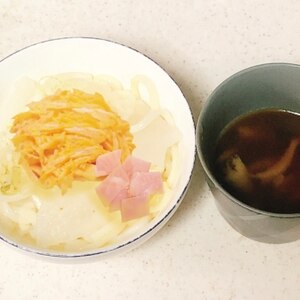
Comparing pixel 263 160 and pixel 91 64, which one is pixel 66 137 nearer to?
pixel 91 64

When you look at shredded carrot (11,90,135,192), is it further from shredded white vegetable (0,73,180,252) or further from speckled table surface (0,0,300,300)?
speckled table surface (0,0,300,300)

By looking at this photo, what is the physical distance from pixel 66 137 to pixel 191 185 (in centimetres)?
20

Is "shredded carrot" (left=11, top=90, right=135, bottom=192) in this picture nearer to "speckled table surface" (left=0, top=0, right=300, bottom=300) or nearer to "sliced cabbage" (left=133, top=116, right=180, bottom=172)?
"sliced cabbage" (left=133, top=116, right=180, bottom=172)

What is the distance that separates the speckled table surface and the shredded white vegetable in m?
0.05

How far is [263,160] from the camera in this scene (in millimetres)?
870

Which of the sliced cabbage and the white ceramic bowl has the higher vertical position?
the white ceramic bowl

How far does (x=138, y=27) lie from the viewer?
3.66 feet

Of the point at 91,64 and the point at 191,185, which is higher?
the point at 91,64

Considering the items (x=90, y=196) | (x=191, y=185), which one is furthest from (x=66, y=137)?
(x=191, y=185)

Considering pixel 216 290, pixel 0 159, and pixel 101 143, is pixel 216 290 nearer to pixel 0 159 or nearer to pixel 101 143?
pixel 101 143

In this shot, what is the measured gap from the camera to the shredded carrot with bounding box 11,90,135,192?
879 millimetres

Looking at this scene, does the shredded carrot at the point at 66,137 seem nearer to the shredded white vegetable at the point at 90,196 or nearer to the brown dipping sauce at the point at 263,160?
the shredded white vegetable at the point at 90,196

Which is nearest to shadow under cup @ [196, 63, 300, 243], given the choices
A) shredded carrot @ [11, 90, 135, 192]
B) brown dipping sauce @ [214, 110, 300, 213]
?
brown dipping sauce @ [214, 110, 300, 213]

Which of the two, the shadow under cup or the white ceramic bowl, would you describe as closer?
the shadow under cup
